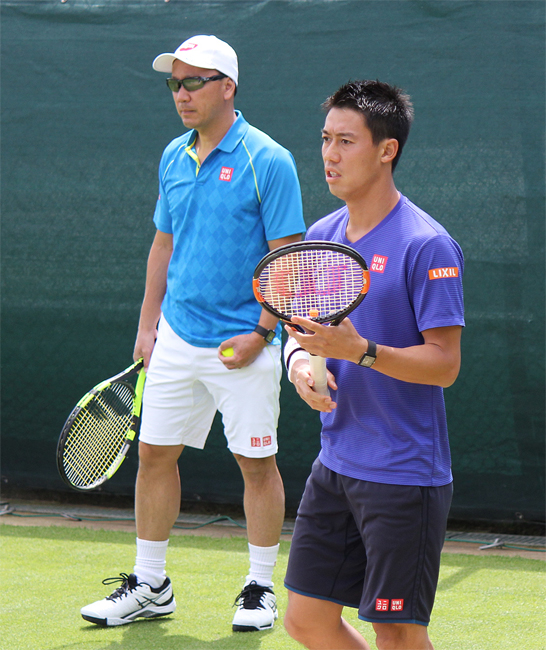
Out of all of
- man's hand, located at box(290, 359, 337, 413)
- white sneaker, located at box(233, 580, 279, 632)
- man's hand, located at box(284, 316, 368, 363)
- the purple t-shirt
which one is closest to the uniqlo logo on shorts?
the purple t-shirt

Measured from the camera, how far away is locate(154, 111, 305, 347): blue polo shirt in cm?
284

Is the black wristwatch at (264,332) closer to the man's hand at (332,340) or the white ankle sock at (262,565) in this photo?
the white ankle sock at (262,565)

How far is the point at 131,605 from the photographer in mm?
2830

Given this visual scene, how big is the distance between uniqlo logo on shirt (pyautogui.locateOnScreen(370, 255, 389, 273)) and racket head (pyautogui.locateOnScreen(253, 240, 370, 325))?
9cm

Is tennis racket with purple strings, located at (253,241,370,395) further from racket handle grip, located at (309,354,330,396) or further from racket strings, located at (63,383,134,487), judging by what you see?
racket strings, located at (63,383,134,487)

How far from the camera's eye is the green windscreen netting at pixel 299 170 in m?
3.68

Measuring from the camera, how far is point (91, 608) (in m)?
2.81

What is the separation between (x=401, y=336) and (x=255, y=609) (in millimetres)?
1344

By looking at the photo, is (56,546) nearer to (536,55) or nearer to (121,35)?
(121,35)

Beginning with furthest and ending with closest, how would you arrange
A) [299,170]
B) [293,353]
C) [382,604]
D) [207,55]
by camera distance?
[299,170]
[207,55]
[293,353]
[382,604]

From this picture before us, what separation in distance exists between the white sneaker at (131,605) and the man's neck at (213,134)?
1423mm

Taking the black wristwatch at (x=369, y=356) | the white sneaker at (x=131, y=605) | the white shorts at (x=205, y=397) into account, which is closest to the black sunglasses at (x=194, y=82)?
the white shorts at (x=205, y=397)

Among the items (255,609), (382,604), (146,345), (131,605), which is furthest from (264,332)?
(382,604)

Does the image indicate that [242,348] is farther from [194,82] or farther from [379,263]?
[379,263]
